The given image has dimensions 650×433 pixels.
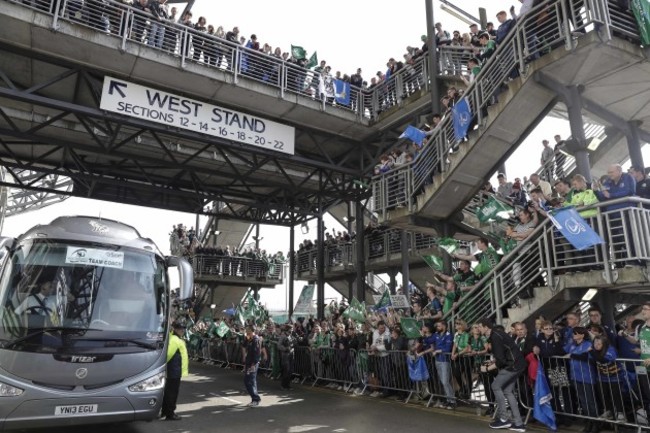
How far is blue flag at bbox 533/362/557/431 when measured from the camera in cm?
731

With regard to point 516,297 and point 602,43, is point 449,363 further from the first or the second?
point 602,43

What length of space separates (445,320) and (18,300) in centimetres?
777

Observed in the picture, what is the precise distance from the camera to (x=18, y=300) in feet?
20.6

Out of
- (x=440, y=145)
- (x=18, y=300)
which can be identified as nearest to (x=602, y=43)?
(x=440, y=145)

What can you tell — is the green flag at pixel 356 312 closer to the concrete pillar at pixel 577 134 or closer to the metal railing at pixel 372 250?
the concrete pillar at pixel 577 134

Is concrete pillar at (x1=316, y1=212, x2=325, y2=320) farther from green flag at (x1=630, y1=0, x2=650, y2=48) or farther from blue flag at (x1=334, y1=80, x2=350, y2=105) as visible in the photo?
green flag at (x1=630, y1=0, x2=650, y2=48)

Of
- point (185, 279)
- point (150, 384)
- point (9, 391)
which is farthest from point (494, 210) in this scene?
point (9, 391)

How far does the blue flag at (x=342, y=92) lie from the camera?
1572 cm

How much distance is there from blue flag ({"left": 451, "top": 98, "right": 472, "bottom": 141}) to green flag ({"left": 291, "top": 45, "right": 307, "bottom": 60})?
6.73m

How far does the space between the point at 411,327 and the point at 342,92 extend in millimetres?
8698

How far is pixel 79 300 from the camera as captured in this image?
6.48m

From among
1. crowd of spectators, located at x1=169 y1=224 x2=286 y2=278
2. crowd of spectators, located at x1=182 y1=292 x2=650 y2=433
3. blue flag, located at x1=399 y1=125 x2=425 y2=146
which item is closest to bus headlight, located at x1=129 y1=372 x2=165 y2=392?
crowd of spectators, located at x1=182 y1=292 x2=650 y2=433

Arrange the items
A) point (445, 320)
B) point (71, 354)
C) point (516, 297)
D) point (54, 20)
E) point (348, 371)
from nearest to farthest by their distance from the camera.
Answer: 1. point (71, 354)
2. point (516, 297)
3. point (445, 320)
4. point (54, 20)
5. point (348, 371)

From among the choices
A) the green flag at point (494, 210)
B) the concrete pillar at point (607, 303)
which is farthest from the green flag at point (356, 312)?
the concrete pillar at point (607, 303)
